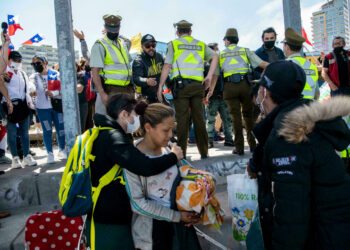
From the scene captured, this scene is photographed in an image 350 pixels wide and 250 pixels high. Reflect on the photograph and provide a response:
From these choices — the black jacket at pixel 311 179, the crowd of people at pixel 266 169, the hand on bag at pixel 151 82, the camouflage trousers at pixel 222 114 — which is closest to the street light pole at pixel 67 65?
the crowd of people at pixel 266 169

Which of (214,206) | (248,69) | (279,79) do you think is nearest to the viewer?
(279,79)

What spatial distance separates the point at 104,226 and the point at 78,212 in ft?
0.74

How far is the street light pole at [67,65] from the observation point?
405cm

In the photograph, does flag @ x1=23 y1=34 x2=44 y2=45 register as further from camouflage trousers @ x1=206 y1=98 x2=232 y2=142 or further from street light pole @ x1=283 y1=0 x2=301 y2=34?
street light pole @ x1=283 y1=0 x2=301 y2=34

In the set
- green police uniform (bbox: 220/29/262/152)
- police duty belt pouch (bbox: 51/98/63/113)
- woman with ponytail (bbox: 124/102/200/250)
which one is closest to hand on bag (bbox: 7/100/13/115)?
police duty belt pouch (bbox: 51/98/63/113)

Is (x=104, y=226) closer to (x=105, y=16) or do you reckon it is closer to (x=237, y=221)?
(x=237, y=221)

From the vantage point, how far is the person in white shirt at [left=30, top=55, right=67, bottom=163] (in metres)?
5.31

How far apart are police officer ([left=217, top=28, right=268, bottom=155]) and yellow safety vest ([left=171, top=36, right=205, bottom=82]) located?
0.56 meters

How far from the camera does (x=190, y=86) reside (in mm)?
4465

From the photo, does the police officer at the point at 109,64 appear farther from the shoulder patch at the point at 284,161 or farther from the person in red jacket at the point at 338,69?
the person in red jacket at the point at 338,69

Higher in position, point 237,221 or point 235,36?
point 235,36

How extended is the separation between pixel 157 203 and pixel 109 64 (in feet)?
9.10

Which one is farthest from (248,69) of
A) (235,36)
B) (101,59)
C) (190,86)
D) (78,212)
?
(78,212)

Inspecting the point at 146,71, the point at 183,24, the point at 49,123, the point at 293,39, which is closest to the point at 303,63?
the point at 293,39
